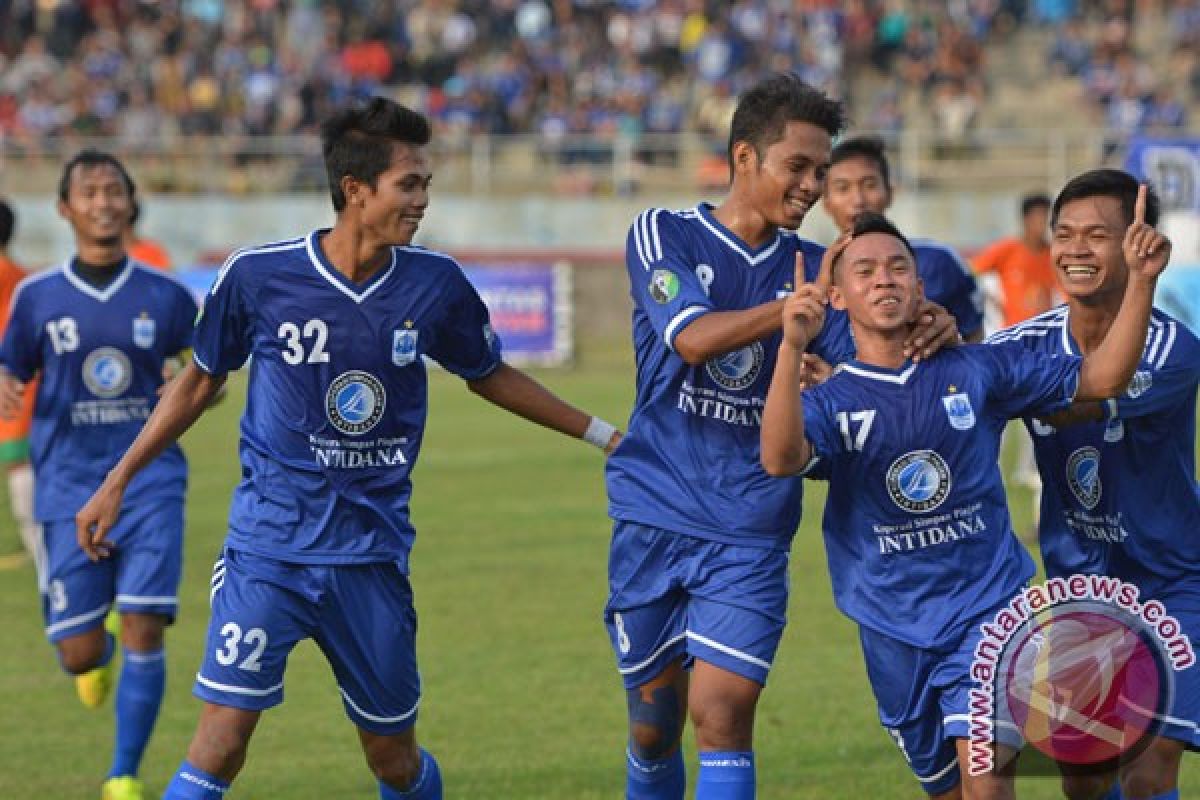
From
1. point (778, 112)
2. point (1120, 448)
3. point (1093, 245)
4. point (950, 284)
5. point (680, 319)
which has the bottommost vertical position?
point (1120, 448)

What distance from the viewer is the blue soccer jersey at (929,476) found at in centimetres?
603

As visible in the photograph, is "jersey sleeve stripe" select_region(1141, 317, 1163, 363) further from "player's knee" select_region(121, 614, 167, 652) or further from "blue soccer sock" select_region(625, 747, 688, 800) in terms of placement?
"player's knee" select_region(121, 614, 167, 652)

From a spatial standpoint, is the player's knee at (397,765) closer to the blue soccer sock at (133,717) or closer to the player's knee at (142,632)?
the blue soccer sock at (133,717)

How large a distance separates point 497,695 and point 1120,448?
4416mm

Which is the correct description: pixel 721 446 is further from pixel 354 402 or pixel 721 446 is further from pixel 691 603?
pixel 354 402

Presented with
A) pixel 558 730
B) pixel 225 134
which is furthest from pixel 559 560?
pixel 225 134

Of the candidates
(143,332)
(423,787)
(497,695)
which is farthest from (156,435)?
(497,695)

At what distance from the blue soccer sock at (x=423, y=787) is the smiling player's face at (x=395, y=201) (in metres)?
1.69

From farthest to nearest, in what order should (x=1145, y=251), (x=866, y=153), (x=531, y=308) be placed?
(x=531, y=308) < (x=866, y=153) < (x=1145, y=251)

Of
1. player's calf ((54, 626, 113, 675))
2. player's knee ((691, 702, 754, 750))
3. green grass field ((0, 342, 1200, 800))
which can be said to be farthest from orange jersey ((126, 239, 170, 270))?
player's knee ((691, 702, 754, 750))

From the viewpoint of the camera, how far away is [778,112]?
6582mm

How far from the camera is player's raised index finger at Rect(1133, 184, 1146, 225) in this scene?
6085mm

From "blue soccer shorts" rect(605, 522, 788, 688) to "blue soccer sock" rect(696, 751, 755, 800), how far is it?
0.25 metres

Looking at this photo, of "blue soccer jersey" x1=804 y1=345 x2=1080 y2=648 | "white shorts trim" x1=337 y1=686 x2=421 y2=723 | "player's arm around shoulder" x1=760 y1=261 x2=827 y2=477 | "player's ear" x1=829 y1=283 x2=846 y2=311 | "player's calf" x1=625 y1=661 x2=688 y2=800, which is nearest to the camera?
"player's arm around shoulder" x1=760 y1=261 x2=827 y2=477
